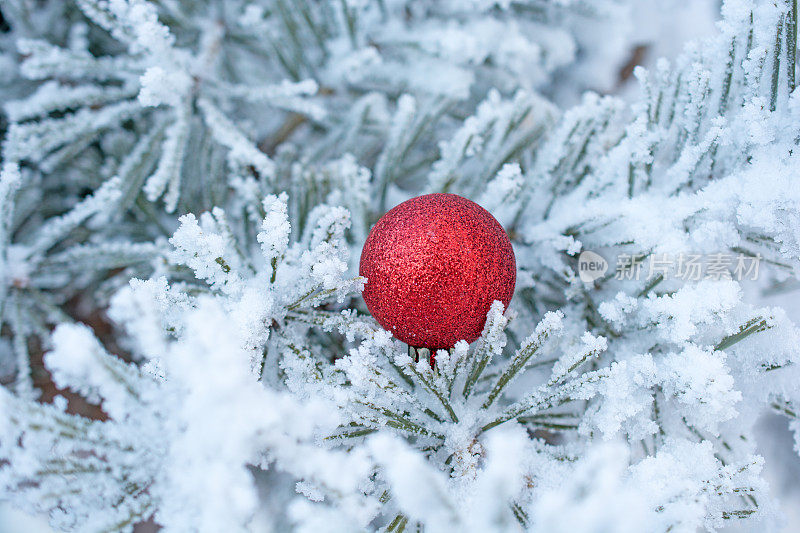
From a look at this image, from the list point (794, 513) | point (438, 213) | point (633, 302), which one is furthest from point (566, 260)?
point (794, 513)

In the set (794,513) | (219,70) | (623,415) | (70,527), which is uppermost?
(219,70)

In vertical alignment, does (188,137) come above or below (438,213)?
above

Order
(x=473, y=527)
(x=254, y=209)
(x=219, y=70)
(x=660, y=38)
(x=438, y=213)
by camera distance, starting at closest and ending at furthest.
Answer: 1. (x=473, y=527)
2. (x=438, y=213)
3. (x=254, y=209)
4. (x=219, y=70)
5. (x=660, y=38)

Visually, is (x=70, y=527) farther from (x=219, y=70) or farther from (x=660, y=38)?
(x=660, y=38)

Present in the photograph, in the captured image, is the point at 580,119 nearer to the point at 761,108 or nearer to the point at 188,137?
the point at 761,108

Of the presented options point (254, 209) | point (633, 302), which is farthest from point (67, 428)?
point (633, 302)

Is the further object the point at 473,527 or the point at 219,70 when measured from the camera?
the point at 219,70

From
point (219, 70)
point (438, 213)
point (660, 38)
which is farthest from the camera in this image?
point (660, 38)
